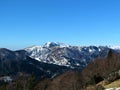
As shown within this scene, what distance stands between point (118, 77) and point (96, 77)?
3158cm

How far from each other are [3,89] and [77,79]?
38.9m

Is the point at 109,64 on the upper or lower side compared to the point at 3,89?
upper

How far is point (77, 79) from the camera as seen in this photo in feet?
507

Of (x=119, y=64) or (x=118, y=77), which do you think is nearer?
(x=118, y=77)

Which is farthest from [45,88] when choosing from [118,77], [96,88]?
[96,88]

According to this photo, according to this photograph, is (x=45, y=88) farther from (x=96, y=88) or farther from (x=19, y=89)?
(x=96, y=88)

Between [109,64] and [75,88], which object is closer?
[75,88]

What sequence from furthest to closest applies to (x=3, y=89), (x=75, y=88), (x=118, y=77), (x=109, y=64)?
1. (x=109, y=64)
2. (x=3, y=89)
3. (x=75, y=88)
4. (x=118, y=77)

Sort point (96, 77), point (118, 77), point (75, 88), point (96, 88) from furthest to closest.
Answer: point (75, 88)
point (96, 77)
point (118, 77)
point (96, 88)

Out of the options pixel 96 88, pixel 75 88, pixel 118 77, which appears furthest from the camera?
pixel 75 88

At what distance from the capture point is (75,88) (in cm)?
14225

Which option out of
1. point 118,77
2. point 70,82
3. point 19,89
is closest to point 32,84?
point 19,89

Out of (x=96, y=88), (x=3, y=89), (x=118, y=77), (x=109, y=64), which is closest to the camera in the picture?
(x=96, y=88)

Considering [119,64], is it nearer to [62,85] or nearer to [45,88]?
[62,85]
